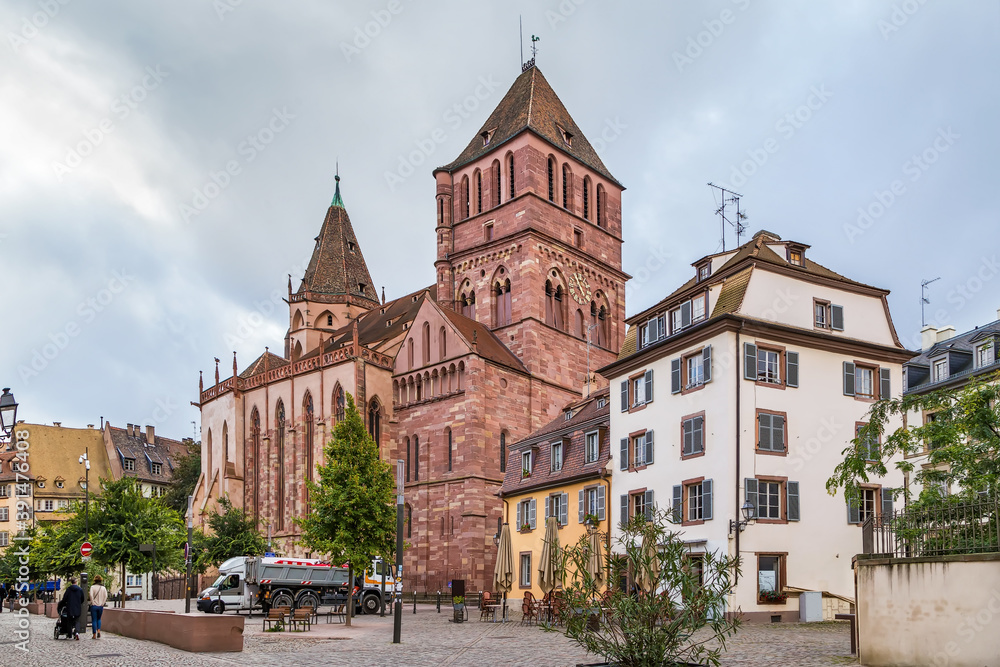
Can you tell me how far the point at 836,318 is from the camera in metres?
31.3

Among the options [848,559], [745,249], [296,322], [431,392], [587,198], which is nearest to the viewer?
[848,559]

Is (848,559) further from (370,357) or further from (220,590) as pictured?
(370,357)

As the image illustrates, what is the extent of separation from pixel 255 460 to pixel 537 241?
2213 cm

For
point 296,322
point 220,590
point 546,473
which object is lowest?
point 220,590

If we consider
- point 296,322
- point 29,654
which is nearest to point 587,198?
point 296,322

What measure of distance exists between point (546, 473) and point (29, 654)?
22323mm

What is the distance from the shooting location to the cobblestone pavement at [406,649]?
16.9 metres

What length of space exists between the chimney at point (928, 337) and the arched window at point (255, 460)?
123ft

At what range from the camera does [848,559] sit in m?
29.5

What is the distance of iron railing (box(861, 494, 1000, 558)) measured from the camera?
561 inches

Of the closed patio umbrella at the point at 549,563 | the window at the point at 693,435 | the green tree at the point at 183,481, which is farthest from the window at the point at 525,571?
the green tree at the point at 183,481

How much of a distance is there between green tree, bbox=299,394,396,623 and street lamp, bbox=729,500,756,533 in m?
9.79

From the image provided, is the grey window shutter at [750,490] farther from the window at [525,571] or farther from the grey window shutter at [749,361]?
the window at [525,571]

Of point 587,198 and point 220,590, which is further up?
point 587,198
